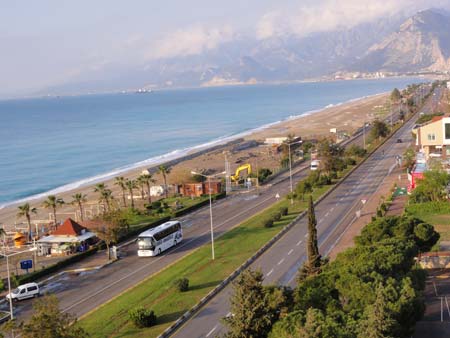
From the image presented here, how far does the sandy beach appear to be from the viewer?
2884 inches

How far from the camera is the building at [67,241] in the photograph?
154ft

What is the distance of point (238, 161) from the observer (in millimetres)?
98500

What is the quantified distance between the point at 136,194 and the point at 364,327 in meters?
58.3

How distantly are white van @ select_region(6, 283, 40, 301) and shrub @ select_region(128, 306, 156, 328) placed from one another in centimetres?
980

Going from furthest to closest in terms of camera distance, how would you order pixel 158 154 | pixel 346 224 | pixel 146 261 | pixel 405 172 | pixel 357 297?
pixel 158 154, pixel 405 172, pixel 346 224, pixel 146 261, pixel 357 297

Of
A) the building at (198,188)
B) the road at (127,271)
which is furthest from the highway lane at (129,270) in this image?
the building at (198,188)

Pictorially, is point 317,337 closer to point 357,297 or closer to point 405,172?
point 357,297

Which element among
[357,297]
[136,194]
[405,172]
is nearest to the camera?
[357,297]

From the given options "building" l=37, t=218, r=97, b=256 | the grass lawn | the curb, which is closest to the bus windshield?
the grass lawn

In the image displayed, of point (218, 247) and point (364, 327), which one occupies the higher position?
point (364, 327)

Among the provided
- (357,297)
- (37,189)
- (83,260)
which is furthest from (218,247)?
(37,189)

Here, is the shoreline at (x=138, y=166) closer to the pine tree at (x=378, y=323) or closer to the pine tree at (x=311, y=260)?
the pine tree at (x=311, y=260)

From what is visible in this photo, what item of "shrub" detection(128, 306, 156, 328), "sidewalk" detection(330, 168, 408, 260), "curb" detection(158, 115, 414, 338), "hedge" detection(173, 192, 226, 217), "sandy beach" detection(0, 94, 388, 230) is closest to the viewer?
"curb" detection(158, 115, 414, 338)

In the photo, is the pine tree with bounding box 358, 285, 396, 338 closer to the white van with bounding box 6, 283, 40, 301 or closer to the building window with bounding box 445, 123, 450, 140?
the white van with bounding box 6, 283, 40, 301
